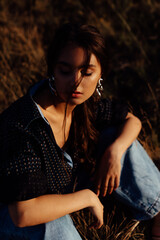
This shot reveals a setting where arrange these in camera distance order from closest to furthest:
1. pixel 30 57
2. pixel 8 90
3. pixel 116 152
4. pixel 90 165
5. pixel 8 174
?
pixel 8 174
pixel 116 152
pixel 90 165
pixel 8 90
pixel 30 57

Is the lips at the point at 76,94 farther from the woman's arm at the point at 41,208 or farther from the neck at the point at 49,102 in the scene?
the woman's arm at the point at 41,208

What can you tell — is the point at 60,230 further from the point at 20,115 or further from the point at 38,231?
the point at 20,115

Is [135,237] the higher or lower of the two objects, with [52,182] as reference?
lower

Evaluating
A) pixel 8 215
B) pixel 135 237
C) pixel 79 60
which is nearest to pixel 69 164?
pixel 8 215

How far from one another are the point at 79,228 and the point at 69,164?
0.52 meters

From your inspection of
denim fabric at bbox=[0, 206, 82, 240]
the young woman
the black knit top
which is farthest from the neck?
denim fabric at bbox=[0, 206, 82, 240]

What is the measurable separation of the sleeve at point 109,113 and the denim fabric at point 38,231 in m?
0.76

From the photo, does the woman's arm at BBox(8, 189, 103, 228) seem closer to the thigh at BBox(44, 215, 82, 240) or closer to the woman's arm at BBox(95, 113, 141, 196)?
the thigh at BBox(44, 215, 82, 240)

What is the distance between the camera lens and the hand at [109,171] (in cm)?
166

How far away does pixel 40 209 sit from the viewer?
49.1 inches

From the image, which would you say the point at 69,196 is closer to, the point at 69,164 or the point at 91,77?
the point at 69,164

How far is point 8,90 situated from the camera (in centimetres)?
280

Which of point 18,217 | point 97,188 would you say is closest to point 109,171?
point 97,188

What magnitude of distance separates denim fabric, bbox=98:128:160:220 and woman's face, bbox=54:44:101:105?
48 cm
